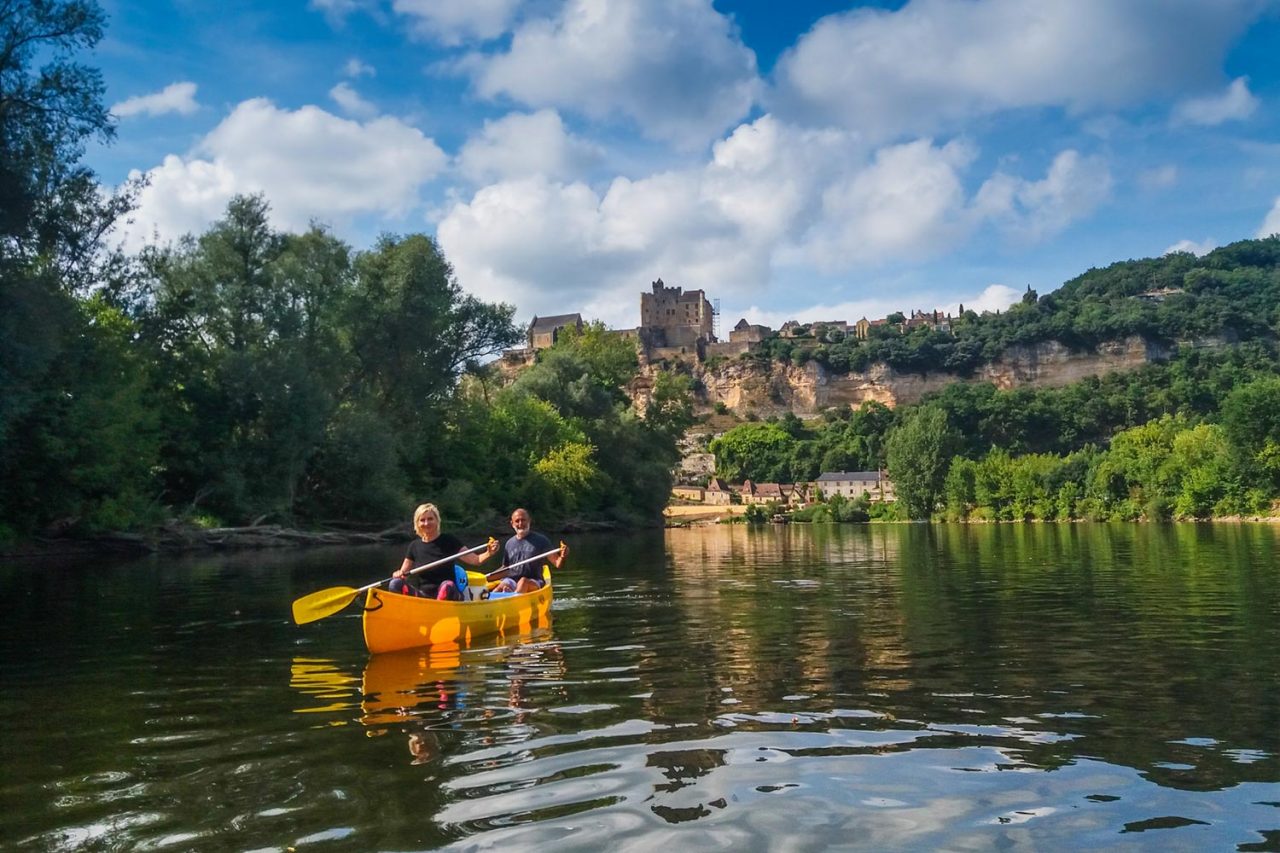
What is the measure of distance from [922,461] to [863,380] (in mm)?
84108

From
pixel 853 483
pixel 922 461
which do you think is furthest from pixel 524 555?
pixel 853 483

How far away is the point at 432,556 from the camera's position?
436 inches

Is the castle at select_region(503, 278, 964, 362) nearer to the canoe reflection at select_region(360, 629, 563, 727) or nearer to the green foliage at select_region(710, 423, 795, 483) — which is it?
the green foliage at select_region(710, 423, 795, 483)

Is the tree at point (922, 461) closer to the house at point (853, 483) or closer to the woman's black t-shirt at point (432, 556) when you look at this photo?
the house at point (853, 483)

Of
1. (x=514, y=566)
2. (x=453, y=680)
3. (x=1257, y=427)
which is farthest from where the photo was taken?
(x=1257, y=427)

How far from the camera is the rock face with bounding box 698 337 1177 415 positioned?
158750mm

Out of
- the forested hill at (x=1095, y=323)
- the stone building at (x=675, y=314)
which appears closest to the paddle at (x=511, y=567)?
the forested hill at (x=1095, y=323)

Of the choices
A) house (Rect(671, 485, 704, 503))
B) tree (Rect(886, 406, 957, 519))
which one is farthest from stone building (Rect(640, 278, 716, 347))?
tree (Rect(886, 406, 957, 519))

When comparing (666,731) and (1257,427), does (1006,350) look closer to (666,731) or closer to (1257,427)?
(1257,427)

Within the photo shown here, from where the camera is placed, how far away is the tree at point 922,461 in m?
81.3

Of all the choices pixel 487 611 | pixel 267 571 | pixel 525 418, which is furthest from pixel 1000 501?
pixel 487 611

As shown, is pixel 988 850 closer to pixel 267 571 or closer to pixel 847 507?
pixel 267 571

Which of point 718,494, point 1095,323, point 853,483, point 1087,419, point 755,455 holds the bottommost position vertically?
point 718,494

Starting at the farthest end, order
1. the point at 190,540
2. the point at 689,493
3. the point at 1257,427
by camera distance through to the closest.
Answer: the point at 689,493 < the point at 1257,427 < the point at 190,540
